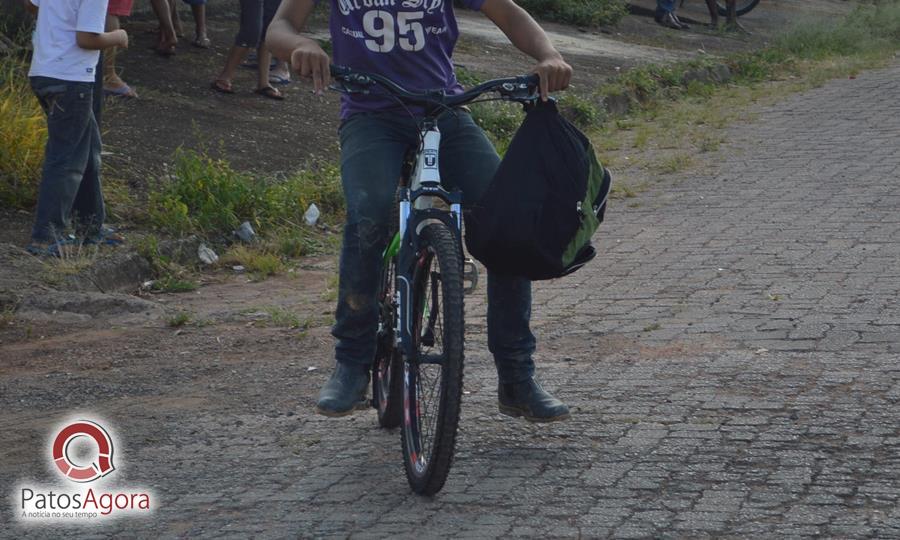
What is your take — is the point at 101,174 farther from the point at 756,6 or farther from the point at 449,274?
the point at 756,6

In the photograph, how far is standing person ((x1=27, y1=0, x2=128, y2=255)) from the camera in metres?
7.29

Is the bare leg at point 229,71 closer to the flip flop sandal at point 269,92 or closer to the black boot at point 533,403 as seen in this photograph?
the flip flop sandal at point 269,92

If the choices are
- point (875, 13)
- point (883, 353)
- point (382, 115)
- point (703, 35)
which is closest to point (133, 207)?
point (382, 115)

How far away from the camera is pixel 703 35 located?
687 inches

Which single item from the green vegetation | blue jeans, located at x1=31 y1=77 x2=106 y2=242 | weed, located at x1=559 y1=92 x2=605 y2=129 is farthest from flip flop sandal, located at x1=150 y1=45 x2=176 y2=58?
the green vegetation

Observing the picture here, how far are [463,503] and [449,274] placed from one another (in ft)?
2.30

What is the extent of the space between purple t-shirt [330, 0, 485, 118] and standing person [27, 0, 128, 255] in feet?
10.0

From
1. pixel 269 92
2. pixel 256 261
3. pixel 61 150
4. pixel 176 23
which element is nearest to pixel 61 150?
pixel 61 150

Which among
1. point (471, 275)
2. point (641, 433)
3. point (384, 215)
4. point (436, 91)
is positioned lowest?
point (641, 433)

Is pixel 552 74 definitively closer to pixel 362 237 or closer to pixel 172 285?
pixel 362 237

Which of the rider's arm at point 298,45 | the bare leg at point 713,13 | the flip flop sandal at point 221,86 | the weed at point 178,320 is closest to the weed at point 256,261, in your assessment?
the weed at point 178,320

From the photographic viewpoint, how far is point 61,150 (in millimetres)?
7309

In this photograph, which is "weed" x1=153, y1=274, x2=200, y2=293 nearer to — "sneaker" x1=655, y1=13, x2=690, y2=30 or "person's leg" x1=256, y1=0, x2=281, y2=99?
"person's leg" x1=256, y1=0, x2=281, y2=99

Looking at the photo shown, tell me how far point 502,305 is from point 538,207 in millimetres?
456
